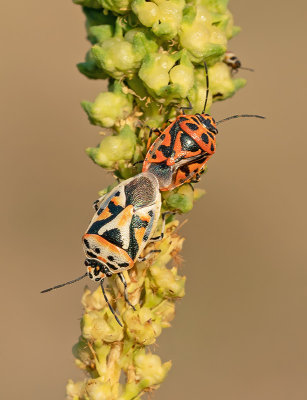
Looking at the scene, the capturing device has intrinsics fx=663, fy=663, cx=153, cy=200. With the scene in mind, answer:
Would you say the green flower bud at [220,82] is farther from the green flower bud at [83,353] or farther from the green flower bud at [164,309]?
the green flower bud at [83,353]

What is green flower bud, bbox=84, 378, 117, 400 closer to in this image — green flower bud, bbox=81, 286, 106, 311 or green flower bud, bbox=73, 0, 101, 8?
green flower bud, bbox=81, 286, 106, 311

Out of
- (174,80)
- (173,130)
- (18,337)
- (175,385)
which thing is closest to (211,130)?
(173,130)

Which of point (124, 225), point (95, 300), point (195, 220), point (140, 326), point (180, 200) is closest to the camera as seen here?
point (140, 326)

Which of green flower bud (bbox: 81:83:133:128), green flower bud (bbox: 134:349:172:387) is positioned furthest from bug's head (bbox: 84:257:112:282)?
green flower bud (bbox: 81:83:133:128)

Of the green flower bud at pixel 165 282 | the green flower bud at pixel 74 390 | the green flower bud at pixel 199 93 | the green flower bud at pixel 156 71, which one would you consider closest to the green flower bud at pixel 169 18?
the green flower bud at pixel 156 71

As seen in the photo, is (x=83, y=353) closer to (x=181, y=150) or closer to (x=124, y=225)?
(x=124, y=225)

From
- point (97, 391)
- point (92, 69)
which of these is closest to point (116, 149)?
point (92, 69)
